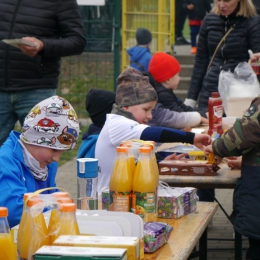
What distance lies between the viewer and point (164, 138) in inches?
163

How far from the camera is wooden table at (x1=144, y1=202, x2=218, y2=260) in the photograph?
9.64 feet

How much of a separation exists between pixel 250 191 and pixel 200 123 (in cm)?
228

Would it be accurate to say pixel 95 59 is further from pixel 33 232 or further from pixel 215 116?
pixel 33 232

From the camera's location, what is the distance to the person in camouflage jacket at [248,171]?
156 inches

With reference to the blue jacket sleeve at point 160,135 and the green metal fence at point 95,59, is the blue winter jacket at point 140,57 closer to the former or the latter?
the green metal fence at point 95,59

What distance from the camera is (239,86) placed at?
20.0ft

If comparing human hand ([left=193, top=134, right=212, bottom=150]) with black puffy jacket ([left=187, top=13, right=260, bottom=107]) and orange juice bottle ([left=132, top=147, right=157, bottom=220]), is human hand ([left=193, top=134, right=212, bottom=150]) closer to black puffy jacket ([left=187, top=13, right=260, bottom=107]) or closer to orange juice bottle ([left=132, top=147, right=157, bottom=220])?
orange juice bottle ([left=132, top=147, right=157, bottom=220])

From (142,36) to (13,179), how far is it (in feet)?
25.3

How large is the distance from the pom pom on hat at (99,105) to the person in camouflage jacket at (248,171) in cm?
115

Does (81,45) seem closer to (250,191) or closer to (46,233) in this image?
(250,191)

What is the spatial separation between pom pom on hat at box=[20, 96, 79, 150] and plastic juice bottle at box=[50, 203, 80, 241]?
0.91 m

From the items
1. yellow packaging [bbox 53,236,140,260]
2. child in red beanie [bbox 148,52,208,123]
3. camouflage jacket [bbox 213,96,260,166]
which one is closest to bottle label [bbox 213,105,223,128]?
child in red beanie [bbox 148,52,208,123]

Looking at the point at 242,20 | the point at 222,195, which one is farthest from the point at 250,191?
the point at 222,195

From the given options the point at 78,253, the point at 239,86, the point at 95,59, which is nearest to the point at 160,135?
the point at 78,253
